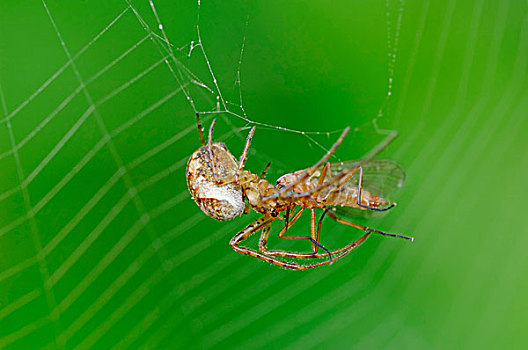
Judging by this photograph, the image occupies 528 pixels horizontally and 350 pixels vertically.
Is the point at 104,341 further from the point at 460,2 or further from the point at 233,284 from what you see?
the point at 460,2

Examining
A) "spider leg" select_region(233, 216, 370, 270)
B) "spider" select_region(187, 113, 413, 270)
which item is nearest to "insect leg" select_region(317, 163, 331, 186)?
"spider" select_region(187, 113, 413, 270)

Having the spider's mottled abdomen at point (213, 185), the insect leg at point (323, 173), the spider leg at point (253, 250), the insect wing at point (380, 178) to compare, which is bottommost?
the spider leg at point (253, 250)

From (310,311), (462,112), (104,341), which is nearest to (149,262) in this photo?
(104,341)

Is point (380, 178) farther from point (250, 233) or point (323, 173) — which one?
point (250, 233)

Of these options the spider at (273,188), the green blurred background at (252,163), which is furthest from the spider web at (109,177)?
the spider at (273,188)

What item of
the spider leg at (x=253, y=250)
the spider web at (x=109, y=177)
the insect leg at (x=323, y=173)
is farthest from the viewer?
the spider web at (x=109, y=177)

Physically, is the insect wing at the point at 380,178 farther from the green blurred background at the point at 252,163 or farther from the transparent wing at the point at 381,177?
the green blurred background at the point at 252,163

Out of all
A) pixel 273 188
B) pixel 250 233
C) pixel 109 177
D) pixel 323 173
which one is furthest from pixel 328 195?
pixel 109 177
